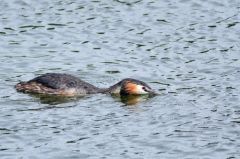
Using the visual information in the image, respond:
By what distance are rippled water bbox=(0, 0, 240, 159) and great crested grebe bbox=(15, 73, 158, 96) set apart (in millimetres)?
230

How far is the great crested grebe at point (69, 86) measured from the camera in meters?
24.9

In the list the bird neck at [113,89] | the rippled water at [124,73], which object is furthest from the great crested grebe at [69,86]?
the rippled water at [124,73]

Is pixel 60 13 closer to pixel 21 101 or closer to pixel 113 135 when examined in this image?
pixel 21 101

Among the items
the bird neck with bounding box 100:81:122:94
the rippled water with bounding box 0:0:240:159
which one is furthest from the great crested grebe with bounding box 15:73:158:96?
the rippled water with bounding box 0:0:240:159

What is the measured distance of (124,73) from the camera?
26656 millimetres

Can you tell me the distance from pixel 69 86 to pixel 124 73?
2195 millimetres

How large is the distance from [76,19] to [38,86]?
237 inches

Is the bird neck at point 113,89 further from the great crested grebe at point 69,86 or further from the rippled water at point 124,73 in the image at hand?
the rippled water at point 124,73

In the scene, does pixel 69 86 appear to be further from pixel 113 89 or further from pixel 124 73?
pixel 124 73

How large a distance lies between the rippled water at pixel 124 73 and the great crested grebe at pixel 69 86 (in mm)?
230

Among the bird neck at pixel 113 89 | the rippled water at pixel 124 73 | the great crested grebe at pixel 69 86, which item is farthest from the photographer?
the bird neck at pixel 113 89

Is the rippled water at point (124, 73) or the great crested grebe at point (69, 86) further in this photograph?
the great crested grebe at point (69, 86)

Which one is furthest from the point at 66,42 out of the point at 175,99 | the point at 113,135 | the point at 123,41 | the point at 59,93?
the point at 113,135

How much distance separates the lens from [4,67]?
26.2m
